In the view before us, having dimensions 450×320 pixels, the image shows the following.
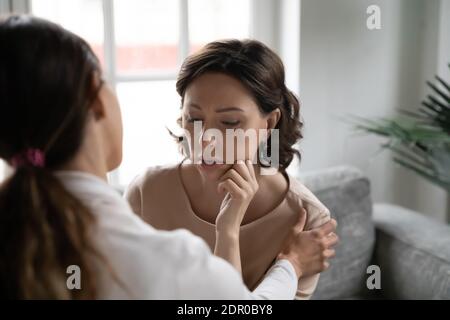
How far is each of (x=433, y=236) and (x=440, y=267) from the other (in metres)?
0.13

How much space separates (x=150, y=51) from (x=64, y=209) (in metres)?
1.39

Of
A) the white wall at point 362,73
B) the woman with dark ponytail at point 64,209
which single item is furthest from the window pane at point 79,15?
the woman with dark ponytail at point 64,209

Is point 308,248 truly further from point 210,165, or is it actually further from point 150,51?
point 150,51

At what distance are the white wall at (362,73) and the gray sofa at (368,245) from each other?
23 centimetres

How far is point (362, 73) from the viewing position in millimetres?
2072

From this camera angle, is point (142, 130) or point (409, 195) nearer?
point (142, 130)

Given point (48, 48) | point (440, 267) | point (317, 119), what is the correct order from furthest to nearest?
point (317, 119) → point (440, 267) → point (48, 48)

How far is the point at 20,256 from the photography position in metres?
0.66

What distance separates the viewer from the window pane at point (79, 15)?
5.98ft

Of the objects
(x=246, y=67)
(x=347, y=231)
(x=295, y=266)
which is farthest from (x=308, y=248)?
(x=347, y=231)

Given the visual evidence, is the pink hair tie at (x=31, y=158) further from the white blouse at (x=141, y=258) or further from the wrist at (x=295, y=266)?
the wrist at (x=295, y=266)
